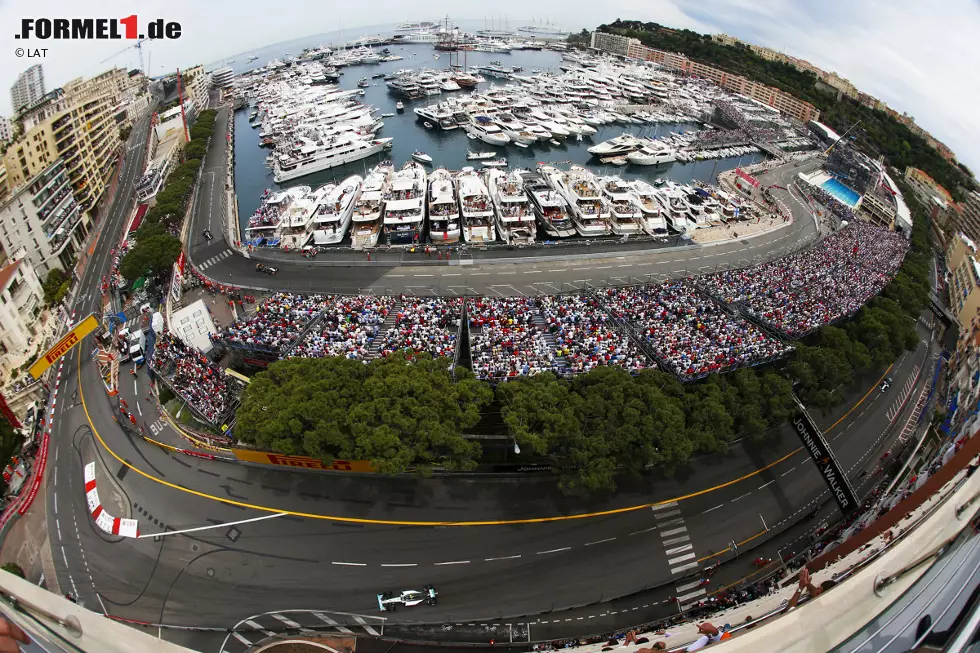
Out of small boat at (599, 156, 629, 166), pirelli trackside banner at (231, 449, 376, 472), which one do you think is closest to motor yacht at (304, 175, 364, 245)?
pirelli trackside banner at (231, 449, 376, 472)

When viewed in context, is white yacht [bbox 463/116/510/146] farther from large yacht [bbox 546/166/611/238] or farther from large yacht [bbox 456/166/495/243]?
large yacht [bbox 456/166/495/243]

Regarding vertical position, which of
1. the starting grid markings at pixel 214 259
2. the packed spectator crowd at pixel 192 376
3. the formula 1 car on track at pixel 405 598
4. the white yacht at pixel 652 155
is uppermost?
the white yacht at pixel 652 155

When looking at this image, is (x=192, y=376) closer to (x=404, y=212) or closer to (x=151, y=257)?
(x=151, y=257)

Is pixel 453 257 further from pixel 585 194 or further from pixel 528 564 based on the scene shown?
pixel 528 564

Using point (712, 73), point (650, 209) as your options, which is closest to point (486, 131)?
point (650, 209)

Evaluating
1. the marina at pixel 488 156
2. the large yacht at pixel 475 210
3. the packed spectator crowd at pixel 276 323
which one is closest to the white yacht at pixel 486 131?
the marina at pixel 488 156

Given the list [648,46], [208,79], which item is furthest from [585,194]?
[648,46]

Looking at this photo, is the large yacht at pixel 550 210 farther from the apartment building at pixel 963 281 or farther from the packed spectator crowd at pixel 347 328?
the apartment building at pixel 963 281
